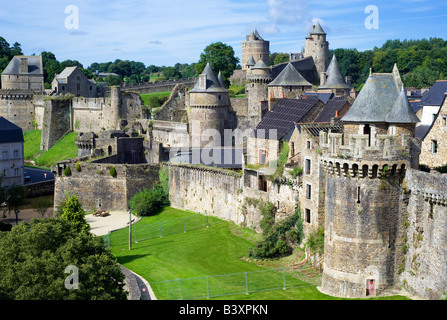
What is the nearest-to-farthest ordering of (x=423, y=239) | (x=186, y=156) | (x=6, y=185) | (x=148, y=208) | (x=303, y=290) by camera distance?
(x=423, y=239) → (x=303, y=290) → (x=148, y=208) → (x=186, y=156) → (x=6, y=185)

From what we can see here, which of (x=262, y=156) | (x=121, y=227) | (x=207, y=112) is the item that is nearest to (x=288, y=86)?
(x=207, y=112)

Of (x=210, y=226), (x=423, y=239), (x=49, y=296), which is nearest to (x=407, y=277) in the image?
(x=423, y=239)

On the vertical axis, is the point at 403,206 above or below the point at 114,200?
above

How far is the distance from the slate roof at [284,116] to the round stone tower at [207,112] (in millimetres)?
14073

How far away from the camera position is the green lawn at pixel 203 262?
30.6 metres

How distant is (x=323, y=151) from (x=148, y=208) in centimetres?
2366

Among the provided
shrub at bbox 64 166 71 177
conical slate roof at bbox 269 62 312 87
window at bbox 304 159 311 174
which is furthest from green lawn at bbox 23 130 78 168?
window at bbox 304 159 311 174

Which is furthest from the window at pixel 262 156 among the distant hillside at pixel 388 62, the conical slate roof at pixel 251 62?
the distant hillside at pixel 388 62

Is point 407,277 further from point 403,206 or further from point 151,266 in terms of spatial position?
point 151,266

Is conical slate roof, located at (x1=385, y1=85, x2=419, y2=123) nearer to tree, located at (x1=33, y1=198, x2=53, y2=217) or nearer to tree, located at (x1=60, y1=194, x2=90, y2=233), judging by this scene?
tree, located at (x1=60, y1=194, x2=90, y2=233)

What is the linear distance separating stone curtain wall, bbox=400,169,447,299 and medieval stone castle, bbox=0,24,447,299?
0.05 metres

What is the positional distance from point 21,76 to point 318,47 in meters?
46.1
